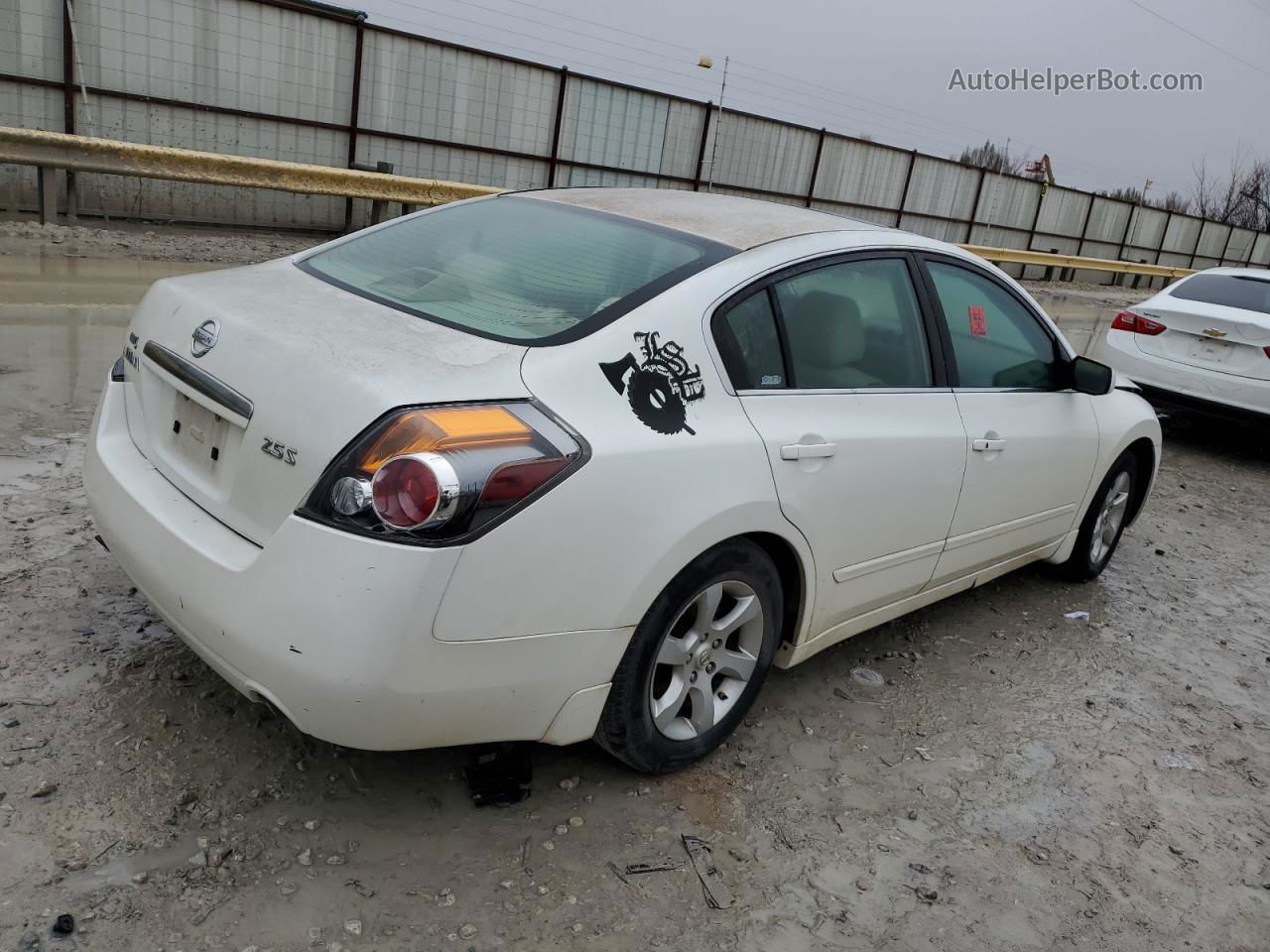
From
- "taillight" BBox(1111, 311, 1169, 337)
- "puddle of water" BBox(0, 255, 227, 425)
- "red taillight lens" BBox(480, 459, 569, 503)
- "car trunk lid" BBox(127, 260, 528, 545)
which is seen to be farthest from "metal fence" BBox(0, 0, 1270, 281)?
"red taillight lens" BBox(480, 459, 569, 503)

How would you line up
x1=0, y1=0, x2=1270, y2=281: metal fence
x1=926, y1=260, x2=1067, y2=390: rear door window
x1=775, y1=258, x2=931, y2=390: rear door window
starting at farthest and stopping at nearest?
x1=0, y1=0, x2=1270, y2=281: metal fence
x1=926, y1=260, x2=1067, y2=390: rear door window
x1=775, y1=258, x2=931, y2=390: rear door window

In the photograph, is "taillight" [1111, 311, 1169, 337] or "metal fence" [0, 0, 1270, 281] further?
"metal fence" [0, 0, 1270, 281]

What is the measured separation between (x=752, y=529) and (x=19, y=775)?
6.28 feet

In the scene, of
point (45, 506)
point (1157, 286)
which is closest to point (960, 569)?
point (45, 506)

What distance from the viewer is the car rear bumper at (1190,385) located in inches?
312

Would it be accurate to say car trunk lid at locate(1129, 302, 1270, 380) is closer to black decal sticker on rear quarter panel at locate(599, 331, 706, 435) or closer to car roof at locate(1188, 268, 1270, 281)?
car roof at locate(1188, 268, 1270, 281)

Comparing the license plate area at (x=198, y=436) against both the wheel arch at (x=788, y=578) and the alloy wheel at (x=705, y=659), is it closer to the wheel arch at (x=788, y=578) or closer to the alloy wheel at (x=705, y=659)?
the alloy wheel at (x=705, y=659)

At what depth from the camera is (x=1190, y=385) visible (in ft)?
27.0

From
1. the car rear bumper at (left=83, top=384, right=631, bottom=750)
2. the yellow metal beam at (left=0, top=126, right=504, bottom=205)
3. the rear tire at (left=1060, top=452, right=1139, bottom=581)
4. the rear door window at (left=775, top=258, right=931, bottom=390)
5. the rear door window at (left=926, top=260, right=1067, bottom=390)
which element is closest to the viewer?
the car rear bumper at (left=83, top=384, right=631, bottom=750)

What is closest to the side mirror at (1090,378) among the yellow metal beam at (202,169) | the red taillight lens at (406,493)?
the red taillight lens at (406,493)

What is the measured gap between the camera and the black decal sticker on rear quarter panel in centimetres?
256

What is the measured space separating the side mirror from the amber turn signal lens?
280cm

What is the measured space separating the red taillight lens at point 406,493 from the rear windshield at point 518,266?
1.72 feet

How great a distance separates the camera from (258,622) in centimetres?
227
